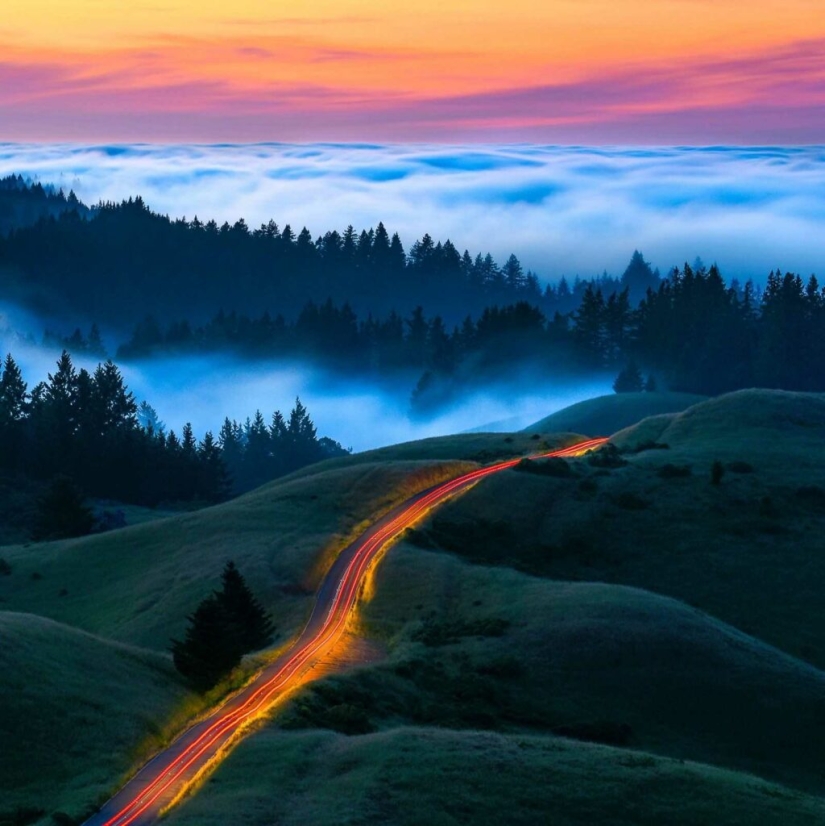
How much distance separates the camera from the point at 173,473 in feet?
518

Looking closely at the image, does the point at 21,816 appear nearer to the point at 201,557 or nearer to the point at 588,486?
the point at 201,557

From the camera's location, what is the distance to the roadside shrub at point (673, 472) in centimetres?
9900

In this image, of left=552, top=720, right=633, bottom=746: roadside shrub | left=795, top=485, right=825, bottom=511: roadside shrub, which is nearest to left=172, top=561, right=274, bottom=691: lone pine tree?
left=552, top=720, right=633, bottom=746: roadside shrub

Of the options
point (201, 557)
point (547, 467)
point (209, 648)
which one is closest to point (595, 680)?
point (209, 648)

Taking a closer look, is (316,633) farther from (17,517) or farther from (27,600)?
(17,517)

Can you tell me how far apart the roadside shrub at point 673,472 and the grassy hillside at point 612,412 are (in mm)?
67312

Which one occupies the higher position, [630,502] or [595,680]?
[630,502]

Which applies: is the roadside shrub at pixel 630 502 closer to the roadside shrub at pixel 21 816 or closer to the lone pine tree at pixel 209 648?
the lone pine tree at pixel 209 648

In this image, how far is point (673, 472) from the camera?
99.4 meters

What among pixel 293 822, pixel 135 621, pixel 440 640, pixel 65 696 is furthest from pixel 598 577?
pixel 293 822

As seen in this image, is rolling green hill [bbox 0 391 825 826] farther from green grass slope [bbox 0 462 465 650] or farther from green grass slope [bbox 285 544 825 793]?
green grass slope [bbox 0 462 465 650]

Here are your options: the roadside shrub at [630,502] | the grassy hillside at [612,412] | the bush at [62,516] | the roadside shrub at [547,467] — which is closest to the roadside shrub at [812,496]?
the roadside shrub at [630,502]

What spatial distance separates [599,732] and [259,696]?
13.9 meters

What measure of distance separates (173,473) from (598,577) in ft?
279
